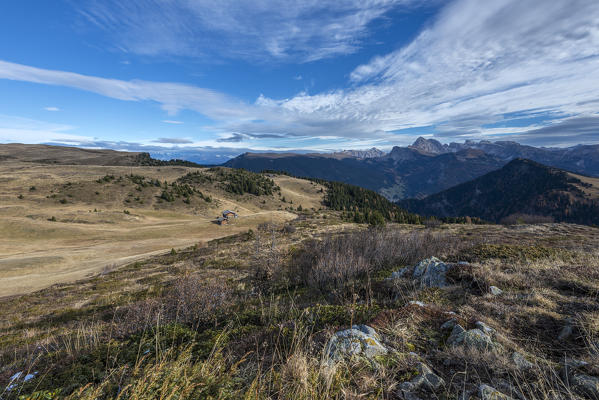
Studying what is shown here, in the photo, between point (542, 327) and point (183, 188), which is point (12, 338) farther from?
point (183, 188)

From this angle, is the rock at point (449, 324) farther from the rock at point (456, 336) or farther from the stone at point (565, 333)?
the stone at point (565, 333)

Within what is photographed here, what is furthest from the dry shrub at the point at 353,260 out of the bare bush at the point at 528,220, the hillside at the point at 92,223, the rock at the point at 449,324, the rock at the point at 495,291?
the bare bush at the point at 528,220

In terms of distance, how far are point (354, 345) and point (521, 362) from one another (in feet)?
6.66

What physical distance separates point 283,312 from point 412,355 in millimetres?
2791

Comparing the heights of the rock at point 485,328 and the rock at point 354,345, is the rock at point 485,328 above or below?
below

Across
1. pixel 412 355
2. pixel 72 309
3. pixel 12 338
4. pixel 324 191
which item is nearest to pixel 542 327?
pixel 412 355

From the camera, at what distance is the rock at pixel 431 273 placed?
709 cm

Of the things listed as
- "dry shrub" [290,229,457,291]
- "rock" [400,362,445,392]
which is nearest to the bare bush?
"dry shrub" [290,229,457,291]

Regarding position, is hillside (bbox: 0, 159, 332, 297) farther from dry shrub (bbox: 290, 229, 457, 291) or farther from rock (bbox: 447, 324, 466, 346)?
rock (bbox: 447, 324, 466, 346)

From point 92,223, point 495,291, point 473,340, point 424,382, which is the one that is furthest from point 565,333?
point 92,223

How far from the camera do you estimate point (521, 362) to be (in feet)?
9.32

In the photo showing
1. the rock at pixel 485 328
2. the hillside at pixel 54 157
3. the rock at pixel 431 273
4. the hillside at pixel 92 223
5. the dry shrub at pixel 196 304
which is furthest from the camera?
the hillside at pixel 54 157

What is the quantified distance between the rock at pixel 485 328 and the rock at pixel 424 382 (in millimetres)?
1564

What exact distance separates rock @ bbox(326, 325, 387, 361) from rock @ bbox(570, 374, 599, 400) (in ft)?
6.35
